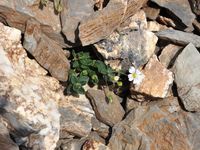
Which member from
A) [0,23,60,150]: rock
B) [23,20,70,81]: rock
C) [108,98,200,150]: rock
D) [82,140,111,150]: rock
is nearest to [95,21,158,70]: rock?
[23,20,70,81]: rock

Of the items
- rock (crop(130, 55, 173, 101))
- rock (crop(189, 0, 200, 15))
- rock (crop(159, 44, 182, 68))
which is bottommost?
rock (crop(130, 55, 173, 101))

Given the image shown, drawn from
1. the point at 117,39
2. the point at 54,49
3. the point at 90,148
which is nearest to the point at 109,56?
the point at 117,39

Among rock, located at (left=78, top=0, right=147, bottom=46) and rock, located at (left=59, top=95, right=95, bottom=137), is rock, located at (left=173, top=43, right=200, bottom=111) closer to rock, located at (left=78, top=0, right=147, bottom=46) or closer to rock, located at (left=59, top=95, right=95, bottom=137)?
rock, located at (left=78, top=0, right=147, bottom=46)

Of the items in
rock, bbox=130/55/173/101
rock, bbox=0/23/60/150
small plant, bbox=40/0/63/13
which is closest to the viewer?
rock, bbox=0/23/60/150

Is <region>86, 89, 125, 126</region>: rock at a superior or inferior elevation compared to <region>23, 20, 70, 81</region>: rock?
inferior

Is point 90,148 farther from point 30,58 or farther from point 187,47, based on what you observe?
point 187,47

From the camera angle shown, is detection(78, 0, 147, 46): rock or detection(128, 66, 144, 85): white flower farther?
detection(128, 66, 144, 85): white flower

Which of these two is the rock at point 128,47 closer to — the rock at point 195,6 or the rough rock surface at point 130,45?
the rough rock surface at point 130,45

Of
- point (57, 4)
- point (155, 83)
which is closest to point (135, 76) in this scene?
point (155, 83)
